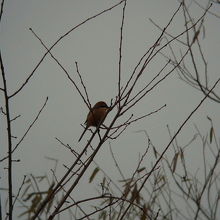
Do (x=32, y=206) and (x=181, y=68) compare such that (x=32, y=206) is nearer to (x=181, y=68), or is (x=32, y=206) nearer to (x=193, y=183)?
(x=193, y=183)

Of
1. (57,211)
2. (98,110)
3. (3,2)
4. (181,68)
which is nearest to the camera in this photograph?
(57,211)

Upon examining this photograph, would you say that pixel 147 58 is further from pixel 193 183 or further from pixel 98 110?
pixel 98 110

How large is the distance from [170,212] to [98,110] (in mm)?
2345

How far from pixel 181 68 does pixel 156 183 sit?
3.51 ft

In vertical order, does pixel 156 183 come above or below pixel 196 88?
below

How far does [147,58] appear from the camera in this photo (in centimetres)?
187

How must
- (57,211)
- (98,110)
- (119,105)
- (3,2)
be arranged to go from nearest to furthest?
(57,211)
(3,2)
(119,105)
(98,110)

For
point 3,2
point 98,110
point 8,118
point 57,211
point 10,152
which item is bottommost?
point 57,211

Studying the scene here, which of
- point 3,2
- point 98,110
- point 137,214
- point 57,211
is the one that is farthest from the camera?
point 98,110

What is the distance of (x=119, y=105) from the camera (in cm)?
180

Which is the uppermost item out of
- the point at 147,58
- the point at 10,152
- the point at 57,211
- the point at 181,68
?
the point at 181,68

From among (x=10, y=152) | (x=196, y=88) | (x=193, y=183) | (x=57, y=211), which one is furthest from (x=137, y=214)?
(x=10, y=152)

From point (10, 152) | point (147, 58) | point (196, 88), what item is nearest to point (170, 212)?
point (196, 88)

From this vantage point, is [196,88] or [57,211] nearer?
[57,211]
